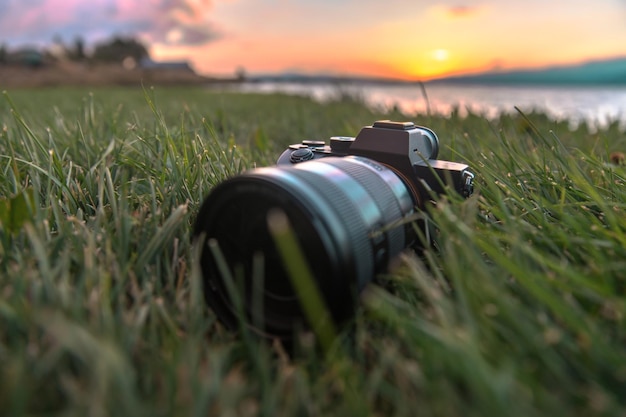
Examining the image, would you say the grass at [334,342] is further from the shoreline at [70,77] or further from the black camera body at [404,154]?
the shoreline at [70,77]

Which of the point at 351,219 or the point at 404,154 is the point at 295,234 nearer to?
the point at 351,219

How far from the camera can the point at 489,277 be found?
0.96 metres

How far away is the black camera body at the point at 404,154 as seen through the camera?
1546 mm

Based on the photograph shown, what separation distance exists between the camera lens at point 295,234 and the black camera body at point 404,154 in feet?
0.92

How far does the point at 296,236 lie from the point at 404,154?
0.65 metres

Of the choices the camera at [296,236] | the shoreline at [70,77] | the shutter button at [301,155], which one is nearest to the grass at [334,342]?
the camera at [296,236]

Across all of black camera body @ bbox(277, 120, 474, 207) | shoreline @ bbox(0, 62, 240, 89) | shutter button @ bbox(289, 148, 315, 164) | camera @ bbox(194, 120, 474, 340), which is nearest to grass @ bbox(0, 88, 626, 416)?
camera @ bbox(194, 120, 474, 340)

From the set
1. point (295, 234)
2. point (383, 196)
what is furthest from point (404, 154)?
point (295, 234)

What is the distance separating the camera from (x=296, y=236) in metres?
1.07

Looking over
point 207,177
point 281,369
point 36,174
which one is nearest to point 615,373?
point 281,369

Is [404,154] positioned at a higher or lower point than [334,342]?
higher

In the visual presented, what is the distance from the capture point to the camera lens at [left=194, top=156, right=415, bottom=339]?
1.05 metres

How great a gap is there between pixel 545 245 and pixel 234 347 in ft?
2.71

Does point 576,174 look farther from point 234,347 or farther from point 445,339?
point 234,347
